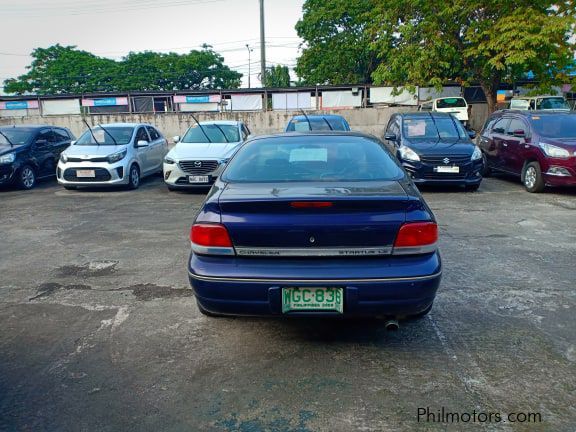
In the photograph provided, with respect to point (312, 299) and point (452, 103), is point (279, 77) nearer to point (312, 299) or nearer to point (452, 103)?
point (452, 103)

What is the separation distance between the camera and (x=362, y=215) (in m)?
2.91

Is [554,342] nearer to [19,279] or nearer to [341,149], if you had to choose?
[341,149]

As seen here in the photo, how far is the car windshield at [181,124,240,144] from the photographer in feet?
36.4

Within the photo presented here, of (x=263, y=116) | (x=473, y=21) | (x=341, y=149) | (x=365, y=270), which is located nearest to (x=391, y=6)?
(x=473, y=21)

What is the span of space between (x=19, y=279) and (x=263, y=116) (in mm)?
21566

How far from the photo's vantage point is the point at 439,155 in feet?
30.2

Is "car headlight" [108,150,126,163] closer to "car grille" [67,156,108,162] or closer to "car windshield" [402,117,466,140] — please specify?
"car grille" [67,156,108,162]

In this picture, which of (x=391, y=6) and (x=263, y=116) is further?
(x=263, y=116)

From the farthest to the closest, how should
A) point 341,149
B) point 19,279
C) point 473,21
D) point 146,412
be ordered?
point 473,21 → point 19,279 → point 341,149 → point 146,412

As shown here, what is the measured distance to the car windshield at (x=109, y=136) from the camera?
11.2 m

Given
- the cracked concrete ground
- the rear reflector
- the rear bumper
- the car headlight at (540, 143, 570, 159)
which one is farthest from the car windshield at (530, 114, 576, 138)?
the rear reflector

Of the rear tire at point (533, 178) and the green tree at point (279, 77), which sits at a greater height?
the green tree at point (279, 77)

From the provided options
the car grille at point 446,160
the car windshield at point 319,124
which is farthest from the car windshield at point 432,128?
the car windshield at point 319,124

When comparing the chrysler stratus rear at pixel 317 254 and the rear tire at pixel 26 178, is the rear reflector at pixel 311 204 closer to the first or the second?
the chrysler stratus rear at pixel 317 254
